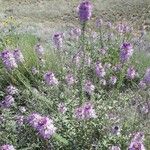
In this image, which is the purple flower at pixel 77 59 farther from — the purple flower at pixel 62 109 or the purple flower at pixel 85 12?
the purple flower at pixel 85 12

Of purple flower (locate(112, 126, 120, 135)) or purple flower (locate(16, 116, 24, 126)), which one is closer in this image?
purple flower (locate(112, 126, 120, 135))

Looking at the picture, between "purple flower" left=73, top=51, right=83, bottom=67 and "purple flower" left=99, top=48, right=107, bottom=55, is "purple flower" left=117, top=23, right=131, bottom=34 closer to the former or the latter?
"purple flower" left=99, top=48, right=107, bottom=55

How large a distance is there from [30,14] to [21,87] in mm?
9657

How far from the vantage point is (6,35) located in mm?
8773

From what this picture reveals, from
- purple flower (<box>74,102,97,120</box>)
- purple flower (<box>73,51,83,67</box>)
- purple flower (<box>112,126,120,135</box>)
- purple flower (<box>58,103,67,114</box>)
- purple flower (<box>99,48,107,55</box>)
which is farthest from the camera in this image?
purple flower (<box>99,48,107,55</box>)

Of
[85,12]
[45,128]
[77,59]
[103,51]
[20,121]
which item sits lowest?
[103,51]

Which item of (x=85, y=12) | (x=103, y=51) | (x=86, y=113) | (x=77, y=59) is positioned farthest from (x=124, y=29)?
(x=86, y=113)

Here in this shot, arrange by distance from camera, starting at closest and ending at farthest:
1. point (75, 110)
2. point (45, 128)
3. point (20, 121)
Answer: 1. point (45, 128)
2. point (75, 110)
3. point (20, 121)

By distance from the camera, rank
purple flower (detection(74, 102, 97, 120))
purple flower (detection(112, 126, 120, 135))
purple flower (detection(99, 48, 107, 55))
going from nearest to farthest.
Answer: purple flower (detection(74, 102, 97, 120)) → purple flower (detection(112, 126, 120, 135)) → purple flower (detection(99, 48, 107, 55))

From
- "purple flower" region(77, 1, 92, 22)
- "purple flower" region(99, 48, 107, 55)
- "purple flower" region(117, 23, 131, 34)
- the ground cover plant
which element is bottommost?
"purple flower" region(99, 48, 107, 55)

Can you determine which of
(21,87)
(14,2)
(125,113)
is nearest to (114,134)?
(125,113)

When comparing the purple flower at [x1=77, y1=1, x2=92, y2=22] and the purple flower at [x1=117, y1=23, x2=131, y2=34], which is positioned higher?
the purple flower at [x1=77, y1=1, x2=92, y2=22]

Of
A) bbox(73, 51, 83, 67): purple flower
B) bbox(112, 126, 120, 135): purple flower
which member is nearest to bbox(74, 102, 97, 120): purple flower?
bbox(112, 126, 120, 135): purple flower

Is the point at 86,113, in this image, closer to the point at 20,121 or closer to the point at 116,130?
the point at 116,130
